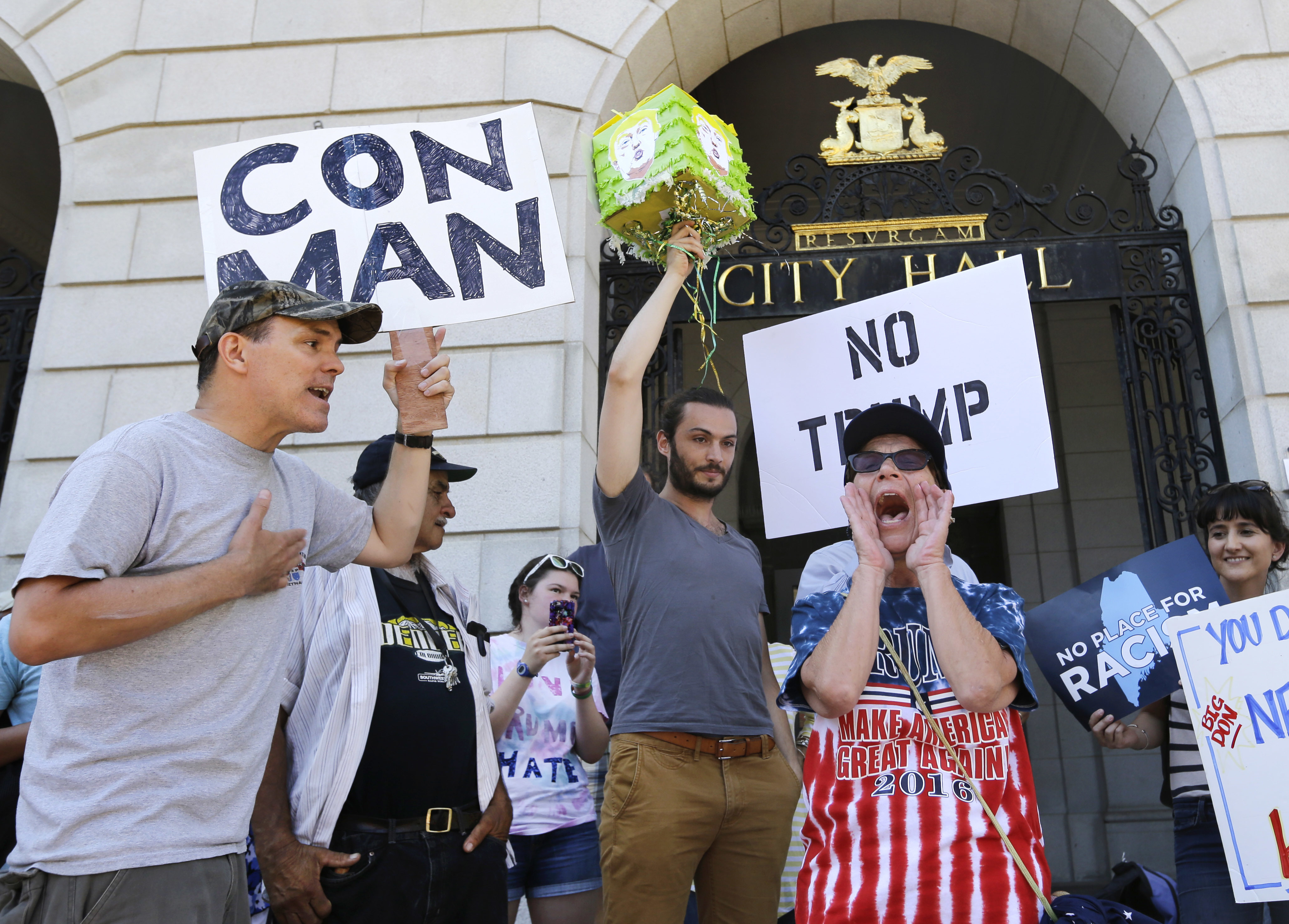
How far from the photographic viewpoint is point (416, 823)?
298 centimetres

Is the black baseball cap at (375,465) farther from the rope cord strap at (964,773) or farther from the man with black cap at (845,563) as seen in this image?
the rope cord strap at (964,773)

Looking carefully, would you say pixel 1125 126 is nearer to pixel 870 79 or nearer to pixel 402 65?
pixel 870 79

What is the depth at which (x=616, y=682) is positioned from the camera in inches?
170

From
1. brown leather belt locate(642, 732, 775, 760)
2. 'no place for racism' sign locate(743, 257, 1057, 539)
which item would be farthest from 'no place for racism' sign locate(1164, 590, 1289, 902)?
'no place for racism' sign locate(743, 257, 1057, 539)

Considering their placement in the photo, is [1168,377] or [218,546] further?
[1168,377]

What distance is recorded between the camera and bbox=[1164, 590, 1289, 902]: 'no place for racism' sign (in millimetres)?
3004

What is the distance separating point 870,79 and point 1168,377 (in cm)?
275

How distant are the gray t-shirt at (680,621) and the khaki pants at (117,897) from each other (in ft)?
4.67

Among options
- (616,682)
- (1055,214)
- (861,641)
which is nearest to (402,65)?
(616,682)

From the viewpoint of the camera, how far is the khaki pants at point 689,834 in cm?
305

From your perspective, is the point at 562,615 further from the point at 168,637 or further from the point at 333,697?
the point at 168,637

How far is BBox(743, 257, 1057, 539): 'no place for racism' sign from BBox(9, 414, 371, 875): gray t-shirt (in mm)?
3060

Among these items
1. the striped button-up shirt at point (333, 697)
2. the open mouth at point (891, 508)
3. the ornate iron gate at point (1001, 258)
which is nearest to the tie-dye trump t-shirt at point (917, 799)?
the open mouth at point (891, 508)

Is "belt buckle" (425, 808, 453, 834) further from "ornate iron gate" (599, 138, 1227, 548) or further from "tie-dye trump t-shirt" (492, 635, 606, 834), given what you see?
"ornate iron gate" (599, 138, 1227, 548)
